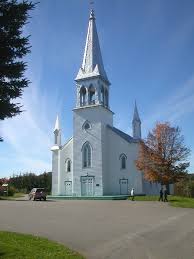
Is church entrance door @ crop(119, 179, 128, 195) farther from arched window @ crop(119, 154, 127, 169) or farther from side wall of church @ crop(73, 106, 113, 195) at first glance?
side wall of church @ crop(73, 106, 113, 195)

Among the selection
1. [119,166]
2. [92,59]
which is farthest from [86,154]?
[92,59]

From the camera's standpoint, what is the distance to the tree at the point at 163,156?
40.0 meters

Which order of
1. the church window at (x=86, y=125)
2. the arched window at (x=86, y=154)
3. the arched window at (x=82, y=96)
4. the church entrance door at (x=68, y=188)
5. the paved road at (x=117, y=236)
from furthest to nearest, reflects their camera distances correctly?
the arched window at (x=82, y=96), the church window at (x=86, y=125), the church entrance door at (x=68, y=188), the arched window at (x=86, y=154), the paved road at (x=117, y=236)

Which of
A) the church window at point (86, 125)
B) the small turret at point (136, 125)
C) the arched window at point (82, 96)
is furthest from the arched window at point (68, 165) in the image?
the small turret at point (136, 125)

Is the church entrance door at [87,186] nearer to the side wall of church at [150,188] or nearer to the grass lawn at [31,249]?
the side wall of church at [150,188]

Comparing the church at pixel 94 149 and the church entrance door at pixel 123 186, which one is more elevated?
the church at pixel 94 149

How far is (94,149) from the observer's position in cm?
5069

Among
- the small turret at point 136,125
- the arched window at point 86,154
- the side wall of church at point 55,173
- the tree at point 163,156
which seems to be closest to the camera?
the tree at point 163,156

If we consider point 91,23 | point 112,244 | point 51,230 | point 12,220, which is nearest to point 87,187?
point 91,23

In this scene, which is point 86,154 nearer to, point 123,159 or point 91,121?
point 91,121

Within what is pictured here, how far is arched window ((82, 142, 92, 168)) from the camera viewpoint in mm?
51125

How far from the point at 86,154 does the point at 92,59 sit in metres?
13.8

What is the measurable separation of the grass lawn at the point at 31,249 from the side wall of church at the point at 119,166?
37071mm

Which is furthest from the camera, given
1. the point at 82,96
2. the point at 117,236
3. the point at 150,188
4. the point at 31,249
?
the point at 82,96
